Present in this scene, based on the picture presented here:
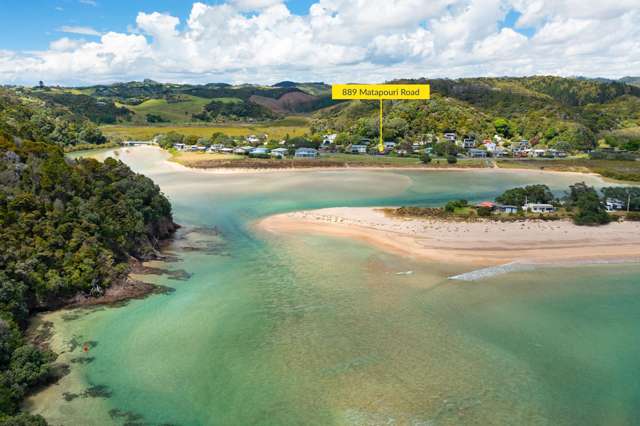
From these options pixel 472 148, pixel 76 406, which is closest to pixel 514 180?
pixel 472 148

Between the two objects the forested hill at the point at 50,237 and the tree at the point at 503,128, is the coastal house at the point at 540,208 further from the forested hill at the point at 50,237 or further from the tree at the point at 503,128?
the tree at the point at 503,128

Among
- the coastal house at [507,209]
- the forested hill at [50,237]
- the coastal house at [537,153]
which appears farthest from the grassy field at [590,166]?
the forested hill at [50,237]

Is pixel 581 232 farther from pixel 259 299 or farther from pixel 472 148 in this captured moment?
pixel 472 148

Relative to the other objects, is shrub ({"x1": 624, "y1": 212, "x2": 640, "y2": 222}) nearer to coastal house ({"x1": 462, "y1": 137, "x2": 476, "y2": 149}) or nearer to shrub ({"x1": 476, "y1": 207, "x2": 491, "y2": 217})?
shrub ({"x1": 476, "y1": 207, "x2": 491, "y2": 217})

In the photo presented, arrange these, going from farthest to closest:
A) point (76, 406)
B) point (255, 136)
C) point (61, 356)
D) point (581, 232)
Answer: point (255, 136)
point (581, 232)
point (61, 356)
point (76, 406)

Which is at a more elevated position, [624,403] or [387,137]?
[387,137]

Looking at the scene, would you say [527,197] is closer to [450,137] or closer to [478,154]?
[478,154]

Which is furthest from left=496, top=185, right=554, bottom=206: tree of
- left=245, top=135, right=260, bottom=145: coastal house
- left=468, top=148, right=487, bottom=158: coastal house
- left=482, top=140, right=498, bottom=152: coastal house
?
left=245, top=135, right=260, bottom=145: coastal house
